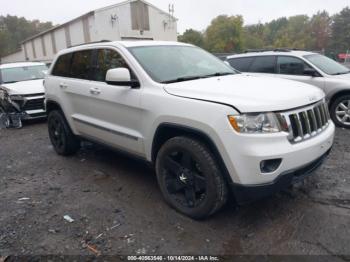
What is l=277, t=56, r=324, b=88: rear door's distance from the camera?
6.88 meters

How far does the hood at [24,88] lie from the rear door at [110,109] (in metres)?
4.63

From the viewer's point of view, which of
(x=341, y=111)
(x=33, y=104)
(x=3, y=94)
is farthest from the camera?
(x=3, y=94)

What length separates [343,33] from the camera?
6706cm

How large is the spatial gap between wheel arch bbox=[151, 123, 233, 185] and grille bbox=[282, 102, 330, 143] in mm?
645

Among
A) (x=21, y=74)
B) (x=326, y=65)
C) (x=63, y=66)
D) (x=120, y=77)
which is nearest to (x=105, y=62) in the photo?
(x=120, y=77)

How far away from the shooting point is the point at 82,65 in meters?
4.73

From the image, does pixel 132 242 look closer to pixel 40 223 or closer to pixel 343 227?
pixel 40 223

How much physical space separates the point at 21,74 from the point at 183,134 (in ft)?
27.2

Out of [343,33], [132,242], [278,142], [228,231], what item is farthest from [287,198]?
[343,33]

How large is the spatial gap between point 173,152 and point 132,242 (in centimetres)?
94

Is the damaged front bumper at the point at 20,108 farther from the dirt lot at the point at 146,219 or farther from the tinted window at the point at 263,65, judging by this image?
the tinted window at the point at 263,65

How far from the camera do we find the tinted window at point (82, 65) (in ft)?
15.0

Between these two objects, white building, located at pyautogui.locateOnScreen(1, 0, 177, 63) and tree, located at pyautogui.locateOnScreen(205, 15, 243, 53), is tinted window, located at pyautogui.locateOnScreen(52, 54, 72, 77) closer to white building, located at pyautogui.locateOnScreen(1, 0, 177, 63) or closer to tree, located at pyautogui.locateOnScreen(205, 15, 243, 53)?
white building, located at pyautogui.locateOnScreen(1, 0, 177, 63)

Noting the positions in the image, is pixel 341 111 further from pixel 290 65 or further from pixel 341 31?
pixel 341 31
